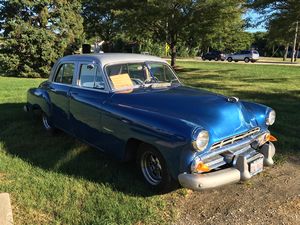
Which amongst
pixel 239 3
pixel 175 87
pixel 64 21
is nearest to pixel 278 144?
pixel 175 87

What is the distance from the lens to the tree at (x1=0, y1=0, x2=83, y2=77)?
21.0 meters

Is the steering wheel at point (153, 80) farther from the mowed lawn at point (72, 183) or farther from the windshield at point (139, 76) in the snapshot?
the mowed lawn at point (72, 183)

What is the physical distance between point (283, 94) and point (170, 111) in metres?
8.84

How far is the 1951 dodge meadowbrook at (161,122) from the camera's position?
4.00 meters

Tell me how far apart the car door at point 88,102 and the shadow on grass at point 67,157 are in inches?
12.4

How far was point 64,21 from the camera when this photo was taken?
22.5 metres

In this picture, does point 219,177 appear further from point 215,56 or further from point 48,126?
point 215,56

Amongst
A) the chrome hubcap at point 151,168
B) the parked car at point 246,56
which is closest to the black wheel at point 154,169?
the chrome hubcap at point 151,168

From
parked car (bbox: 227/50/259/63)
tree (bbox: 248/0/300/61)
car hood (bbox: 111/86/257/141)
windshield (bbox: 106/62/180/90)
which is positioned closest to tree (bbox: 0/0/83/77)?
tree (bbox: 248/0/300/61)

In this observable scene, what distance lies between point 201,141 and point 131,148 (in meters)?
1.14

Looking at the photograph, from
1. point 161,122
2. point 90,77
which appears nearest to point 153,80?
point 90,77

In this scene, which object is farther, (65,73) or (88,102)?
(65,73)

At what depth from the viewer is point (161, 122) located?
4211 mm

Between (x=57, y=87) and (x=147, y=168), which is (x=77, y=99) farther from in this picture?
(x=147, y=168)
